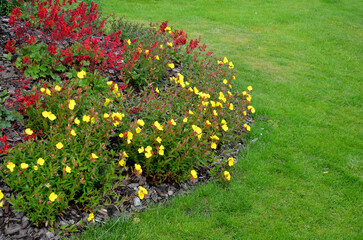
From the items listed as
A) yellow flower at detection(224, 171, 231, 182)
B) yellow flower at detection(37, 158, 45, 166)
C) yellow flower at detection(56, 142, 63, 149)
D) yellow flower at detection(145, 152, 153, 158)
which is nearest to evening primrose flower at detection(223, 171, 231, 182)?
yellow flower at detection(224, 171, 231, 182)

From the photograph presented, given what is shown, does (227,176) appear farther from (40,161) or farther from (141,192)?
(40,161)

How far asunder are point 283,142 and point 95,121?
116 inches

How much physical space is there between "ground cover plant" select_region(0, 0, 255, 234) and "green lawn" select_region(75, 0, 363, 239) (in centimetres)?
36

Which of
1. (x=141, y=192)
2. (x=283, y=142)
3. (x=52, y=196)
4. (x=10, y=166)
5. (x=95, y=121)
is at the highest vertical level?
(x=95, y=121)

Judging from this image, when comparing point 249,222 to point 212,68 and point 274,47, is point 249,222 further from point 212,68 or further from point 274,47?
point 274,47

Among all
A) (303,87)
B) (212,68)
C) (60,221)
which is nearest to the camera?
(60,221)

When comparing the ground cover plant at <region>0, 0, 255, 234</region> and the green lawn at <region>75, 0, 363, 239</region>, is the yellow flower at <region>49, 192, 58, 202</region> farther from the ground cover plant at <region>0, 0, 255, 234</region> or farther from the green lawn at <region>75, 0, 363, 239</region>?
the green lawn at <region>75, 0, 363, 239</region>

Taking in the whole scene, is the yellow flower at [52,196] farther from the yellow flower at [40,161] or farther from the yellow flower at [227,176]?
the yellow flower at [227,176]

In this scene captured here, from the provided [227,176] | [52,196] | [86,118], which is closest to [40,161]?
[52,196]

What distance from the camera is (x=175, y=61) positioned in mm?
6074

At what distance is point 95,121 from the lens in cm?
336

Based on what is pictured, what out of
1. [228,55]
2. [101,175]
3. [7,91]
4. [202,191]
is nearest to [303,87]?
[228,55]

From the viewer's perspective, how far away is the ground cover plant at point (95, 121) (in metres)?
2.95

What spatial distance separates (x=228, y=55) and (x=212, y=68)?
187cm
